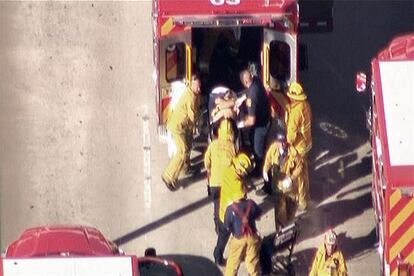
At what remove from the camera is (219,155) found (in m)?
30.3

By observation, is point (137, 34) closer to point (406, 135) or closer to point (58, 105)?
point (58, 105)

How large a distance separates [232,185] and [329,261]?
1.51 meters

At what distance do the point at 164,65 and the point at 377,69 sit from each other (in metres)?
3.25

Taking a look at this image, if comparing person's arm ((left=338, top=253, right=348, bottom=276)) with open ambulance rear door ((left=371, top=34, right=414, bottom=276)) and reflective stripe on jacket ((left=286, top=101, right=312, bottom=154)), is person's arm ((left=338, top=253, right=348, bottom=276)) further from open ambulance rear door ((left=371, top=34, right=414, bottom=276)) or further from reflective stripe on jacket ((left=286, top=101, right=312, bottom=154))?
reflective stripe on jacket ((left=286, top=101, right=312, bottom=154))

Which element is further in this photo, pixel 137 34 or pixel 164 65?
pixel 137 34

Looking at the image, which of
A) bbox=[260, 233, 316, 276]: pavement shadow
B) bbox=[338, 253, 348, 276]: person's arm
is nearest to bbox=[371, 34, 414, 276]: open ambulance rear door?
bbox=[338, 253, 348, 276]: person's arm

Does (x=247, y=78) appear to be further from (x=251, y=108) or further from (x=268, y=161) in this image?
(x=268, y=161)

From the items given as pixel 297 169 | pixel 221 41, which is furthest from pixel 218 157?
pixel 221 41

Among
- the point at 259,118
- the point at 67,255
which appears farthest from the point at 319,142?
the point at 67,255

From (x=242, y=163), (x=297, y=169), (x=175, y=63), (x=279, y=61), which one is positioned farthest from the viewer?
(x=279, y=61)

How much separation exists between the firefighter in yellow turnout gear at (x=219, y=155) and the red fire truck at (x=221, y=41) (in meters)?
1.13

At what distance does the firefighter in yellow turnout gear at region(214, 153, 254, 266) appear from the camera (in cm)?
2967

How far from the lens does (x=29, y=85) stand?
33.1 m

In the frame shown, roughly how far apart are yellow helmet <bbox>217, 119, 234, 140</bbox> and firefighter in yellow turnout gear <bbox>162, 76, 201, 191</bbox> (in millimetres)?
601
